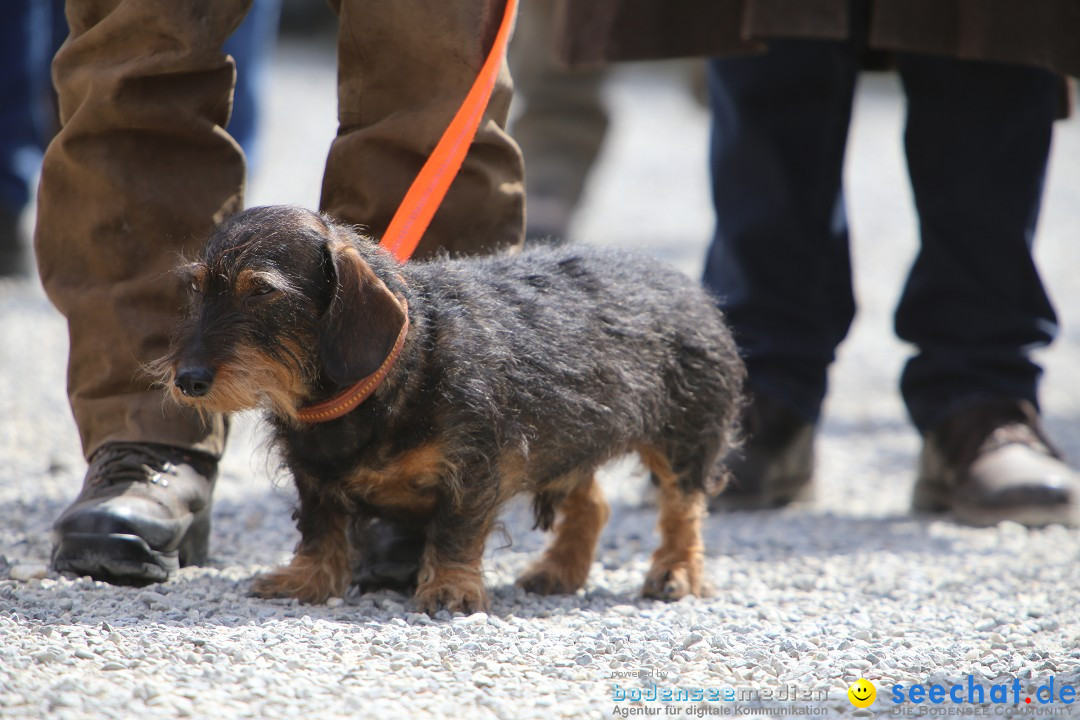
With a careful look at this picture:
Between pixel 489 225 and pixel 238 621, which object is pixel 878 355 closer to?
pixel 489 225

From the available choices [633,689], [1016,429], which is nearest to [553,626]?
[633,689]

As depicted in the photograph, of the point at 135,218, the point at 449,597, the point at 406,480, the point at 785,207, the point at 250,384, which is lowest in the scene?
the point at 449,597

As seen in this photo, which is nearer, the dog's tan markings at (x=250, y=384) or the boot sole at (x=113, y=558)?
A: the dog's tan markings at (x=250, y=384)

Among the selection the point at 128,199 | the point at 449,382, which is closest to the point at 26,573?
the point at 128,199

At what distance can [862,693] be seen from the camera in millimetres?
2814

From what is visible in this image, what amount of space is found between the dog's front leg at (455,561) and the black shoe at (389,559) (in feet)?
0.77

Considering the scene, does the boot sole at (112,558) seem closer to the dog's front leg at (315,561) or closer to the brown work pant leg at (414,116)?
the dog's front leg at (315,561)

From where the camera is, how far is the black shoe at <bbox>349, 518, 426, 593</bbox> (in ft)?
11.8

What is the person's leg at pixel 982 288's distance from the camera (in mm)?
4848

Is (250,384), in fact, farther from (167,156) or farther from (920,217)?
(920,217)

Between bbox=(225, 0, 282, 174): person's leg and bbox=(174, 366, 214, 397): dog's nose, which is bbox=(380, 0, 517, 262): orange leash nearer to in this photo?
bbox=(174, 366, 214, 397): dog's nose

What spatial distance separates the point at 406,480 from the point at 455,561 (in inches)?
11.0

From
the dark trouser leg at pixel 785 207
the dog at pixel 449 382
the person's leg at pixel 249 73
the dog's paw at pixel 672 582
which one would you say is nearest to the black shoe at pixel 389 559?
the dog at pixel 449 382

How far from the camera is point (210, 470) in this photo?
148 inches
